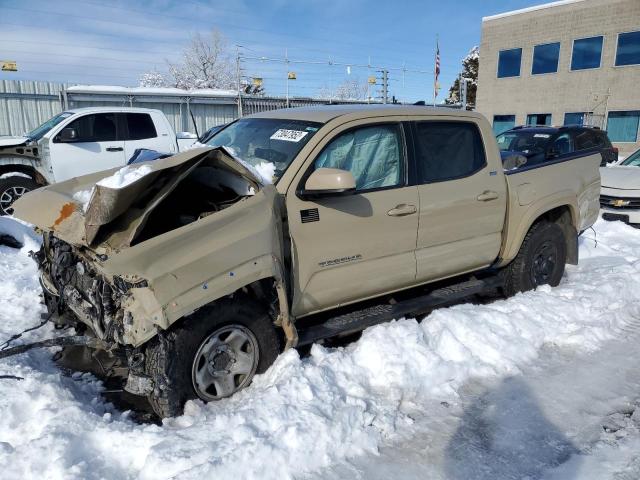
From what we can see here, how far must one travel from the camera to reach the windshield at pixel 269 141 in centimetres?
364

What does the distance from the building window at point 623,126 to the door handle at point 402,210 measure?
2751cm

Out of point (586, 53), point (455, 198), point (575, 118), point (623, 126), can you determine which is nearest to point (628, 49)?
point (586, 53)

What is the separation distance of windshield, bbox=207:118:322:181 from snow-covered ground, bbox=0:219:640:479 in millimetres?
1345

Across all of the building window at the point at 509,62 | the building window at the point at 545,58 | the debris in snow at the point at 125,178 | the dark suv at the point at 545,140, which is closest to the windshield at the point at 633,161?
the dark suv at the point at 545,140

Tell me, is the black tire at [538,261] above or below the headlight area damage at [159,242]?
below

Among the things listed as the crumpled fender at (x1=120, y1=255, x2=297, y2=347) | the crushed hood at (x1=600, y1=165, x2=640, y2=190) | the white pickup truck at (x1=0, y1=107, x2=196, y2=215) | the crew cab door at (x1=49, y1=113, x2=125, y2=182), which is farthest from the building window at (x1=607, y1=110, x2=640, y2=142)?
the crumpled fender at (x1=120, y1=255, x2=297, y2=347)

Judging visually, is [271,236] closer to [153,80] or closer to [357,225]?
[357,225]

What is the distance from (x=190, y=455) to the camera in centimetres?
268

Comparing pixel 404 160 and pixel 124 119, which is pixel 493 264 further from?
pixel 124 119

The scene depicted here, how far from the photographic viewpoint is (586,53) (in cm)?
2736

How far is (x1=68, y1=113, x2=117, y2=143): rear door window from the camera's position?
30.6 ft

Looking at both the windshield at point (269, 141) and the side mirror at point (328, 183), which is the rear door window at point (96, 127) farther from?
the side mirror at point (328, 183)

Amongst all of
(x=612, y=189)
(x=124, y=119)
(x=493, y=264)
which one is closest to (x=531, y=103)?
(x=612, y=189)

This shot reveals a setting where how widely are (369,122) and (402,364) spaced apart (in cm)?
180
